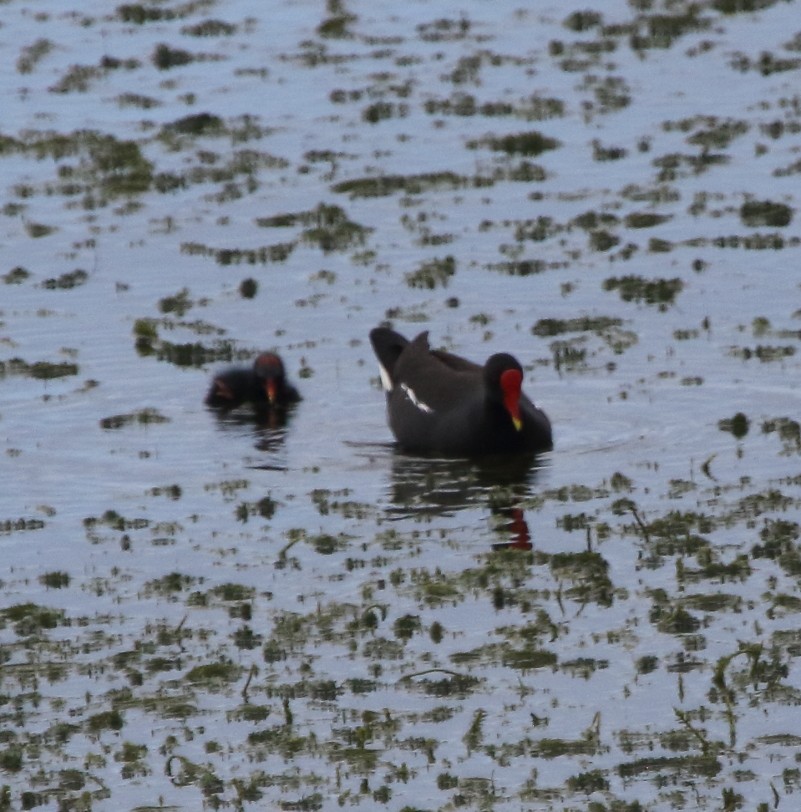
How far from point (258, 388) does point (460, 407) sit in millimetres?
1937

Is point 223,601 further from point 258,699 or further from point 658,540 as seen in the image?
point 658,540

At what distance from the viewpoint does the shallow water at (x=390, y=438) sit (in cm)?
994

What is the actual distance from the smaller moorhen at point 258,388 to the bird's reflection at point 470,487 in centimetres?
161

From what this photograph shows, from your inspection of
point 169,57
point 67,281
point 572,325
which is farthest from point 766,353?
point 169,57

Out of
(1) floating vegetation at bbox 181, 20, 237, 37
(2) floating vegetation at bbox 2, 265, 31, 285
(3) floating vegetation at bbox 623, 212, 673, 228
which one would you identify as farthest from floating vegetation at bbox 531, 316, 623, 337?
(1) floating vegetation at bbox 181, 20, 237, 37

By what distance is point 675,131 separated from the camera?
26078mm

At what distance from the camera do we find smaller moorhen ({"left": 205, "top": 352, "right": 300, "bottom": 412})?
1722 centimetres

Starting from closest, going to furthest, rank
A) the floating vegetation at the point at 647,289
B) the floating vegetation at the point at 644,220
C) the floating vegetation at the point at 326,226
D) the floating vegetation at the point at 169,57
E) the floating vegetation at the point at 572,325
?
the floating vegetation at the point at 572,325, the floating vegetation at the point at 647,289, the floating vegetation at the point at 644,220, the floating vegetation at the point at 326,226, the floating vegetation at the point at 169,57

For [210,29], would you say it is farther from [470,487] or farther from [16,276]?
[470,487]

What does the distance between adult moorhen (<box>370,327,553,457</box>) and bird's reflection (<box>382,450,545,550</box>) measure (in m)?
0.14

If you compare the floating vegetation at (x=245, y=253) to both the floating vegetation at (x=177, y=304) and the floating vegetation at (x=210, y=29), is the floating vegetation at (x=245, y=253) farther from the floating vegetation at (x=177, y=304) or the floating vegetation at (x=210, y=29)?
the floating vegetation at (x=210, y=29)

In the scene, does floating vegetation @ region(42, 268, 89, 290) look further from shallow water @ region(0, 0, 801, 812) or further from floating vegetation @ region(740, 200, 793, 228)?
floating vegetation @ region(740, 200, 793, 228)

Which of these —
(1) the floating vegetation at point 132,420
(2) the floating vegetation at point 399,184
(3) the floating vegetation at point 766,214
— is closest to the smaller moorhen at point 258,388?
(1) the floating vegetation at point 132,420

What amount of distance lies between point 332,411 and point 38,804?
26.7 feet
